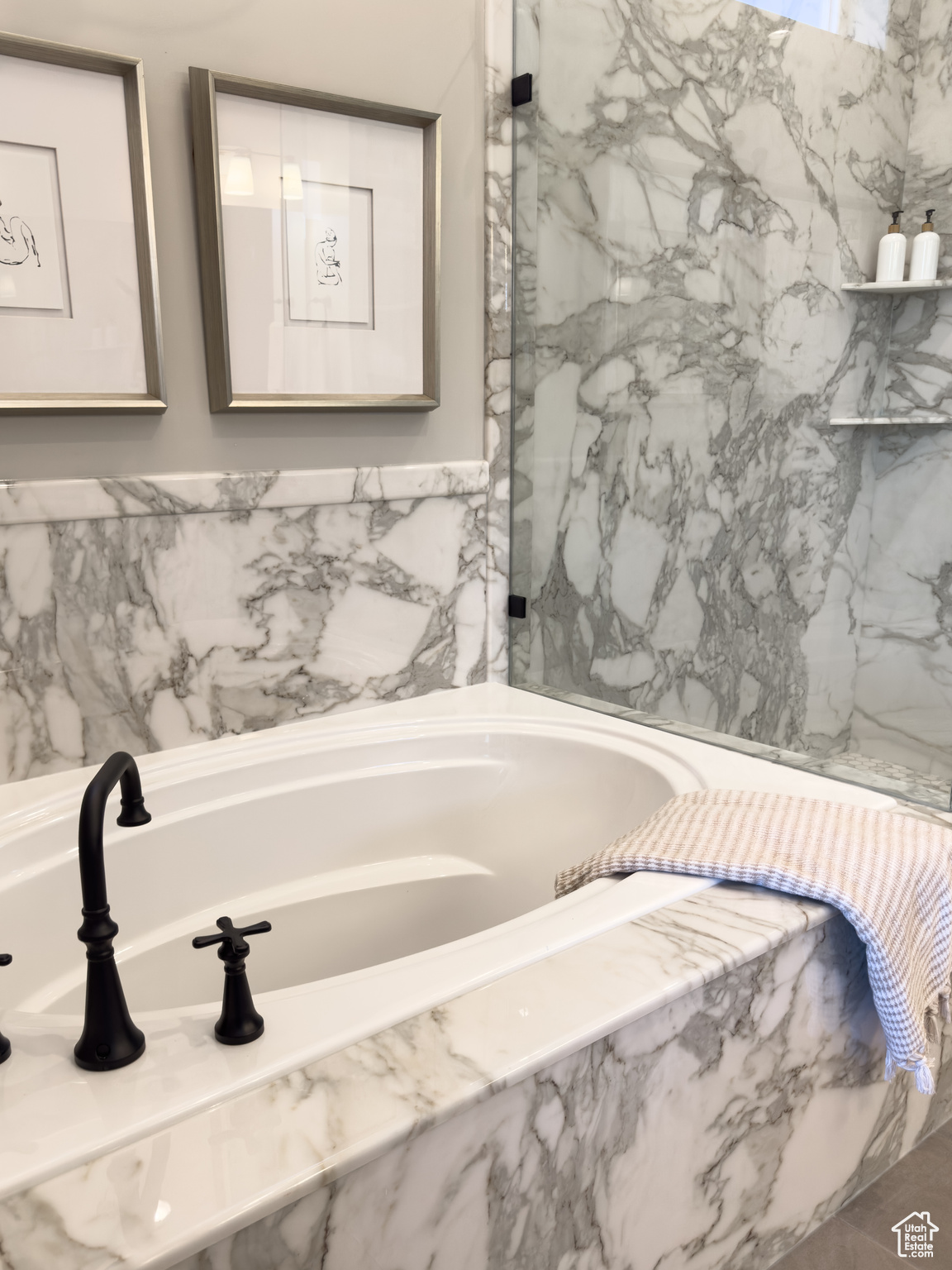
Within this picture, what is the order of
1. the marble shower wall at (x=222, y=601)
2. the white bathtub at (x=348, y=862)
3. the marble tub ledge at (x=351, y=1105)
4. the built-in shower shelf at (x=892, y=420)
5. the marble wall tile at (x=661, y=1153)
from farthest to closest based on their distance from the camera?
the built-in shower shelf at (x=892, y=420) → the marble shower wall at (x=222, y=601) → the white bathtub at (x=348, y=862) → the marble wall tile at (x=661, y=1153) → the marble tub ledge at (x=351, y=1105)

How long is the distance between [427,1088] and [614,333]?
5.40ft

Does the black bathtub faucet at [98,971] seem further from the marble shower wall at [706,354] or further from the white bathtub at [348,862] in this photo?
the marble shower wall at [706,354]

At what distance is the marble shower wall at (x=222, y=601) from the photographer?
167 cm

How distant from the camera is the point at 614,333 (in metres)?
2.11

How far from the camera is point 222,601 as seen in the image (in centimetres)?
186

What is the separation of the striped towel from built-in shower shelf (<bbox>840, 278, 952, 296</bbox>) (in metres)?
1.23

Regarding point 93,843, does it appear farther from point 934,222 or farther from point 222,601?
point 934,222

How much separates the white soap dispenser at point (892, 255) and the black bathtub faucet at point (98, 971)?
6.41 ft

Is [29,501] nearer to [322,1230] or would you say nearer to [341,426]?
[341,426]

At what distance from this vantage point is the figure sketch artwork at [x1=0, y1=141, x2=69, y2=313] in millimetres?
1499

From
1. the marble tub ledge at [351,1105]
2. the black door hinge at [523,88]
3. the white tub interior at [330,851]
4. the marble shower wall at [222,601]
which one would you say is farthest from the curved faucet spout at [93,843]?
the black door hinge at [523,88]
